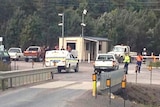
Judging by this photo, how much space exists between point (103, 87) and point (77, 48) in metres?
40.2

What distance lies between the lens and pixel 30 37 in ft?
240

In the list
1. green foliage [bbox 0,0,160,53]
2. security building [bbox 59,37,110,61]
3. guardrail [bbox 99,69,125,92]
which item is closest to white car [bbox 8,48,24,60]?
security building [bbox 59,37,110,61]

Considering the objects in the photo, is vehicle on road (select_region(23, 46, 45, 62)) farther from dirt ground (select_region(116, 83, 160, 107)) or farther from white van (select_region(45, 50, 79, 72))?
dirt ground (select_region(116, 83, 160, 107))

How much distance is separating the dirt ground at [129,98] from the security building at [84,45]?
3293 centimetres

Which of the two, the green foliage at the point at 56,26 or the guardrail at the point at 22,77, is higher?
the green foliage at the point at 56,26

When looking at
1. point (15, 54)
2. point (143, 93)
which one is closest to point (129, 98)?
point (143, 93)

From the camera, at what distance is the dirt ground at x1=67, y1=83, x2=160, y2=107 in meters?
17.3

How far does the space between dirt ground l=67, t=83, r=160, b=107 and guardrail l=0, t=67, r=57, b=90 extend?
3665 millimetres

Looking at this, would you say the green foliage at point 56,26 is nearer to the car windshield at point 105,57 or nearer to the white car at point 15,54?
the white car at point 15,54

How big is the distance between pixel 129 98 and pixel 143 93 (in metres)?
1.35

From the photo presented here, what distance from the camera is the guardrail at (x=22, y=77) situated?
20.9 metres

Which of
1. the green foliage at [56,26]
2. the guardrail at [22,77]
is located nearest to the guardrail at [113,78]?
the guardrail at [22,77]

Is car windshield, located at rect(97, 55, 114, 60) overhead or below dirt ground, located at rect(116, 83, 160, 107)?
overhead

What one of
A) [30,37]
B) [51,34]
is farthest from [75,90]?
[51,34]
